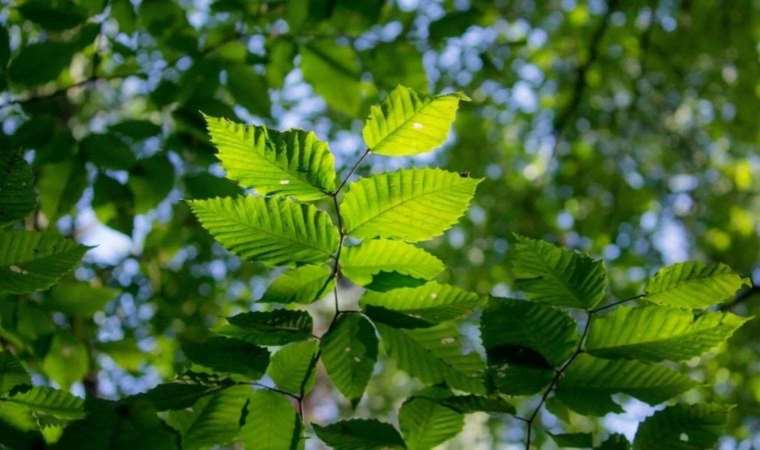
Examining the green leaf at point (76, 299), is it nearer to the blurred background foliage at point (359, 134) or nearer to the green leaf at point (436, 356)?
the blurred background foliage at point (359, 134)

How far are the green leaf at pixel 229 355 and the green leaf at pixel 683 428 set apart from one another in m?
0.52

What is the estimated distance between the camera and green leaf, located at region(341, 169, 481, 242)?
0.86 m

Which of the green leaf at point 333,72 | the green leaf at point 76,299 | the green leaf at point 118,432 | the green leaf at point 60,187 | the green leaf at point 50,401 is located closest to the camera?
the green leaf at point 118,432

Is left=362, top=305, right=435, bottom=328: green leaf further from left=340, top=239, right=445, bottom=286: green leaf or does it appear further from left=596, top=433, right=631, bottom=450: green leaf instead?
left=596, top=433, right=631, bottom=450: green leaf

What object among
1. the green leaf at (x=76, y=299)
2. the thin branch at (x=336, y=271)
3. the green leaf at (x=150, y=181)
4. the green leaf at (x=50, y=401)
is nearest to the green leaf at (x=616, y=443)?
the thin branch at (x=336, y=271)

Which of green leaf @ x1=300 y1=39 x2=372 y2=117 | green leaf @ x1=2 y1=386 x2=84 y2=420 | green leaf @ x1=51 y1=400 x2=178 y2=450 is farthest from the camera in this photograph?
green leaf @ x1=300 y1=39 x2=372 y2=117

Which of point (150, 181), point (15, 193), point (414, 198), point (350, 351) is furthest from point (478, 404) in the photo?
point (150, 181)

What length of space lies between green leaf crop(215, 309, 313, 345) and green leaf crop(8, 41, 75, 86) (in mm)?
1059

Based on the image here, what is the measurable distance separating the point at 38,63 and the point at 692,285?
1536mm

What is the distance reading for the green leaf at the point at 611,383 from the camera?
0.88 metres

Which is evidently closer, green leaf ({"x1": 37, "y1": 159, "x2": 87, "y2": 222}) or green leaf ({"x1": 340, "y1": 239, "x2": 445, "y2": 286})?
green leaf ({"x1": 340, "y1": 239, "x2": 445, "y2": 286})

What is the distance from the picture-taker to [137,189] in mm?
1809

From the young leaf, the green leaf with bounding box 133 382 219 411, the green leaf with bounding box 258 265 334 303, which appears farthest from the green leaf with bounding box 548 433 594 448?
the green leaf with bounding box 133 382 219 411

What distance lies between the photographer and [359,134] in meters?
3.85
